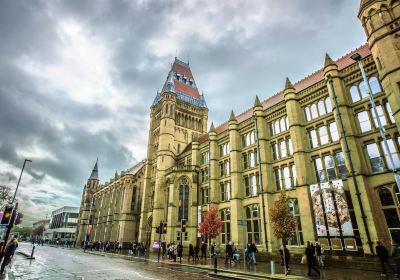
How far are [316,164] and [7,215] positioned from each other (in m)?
24.5

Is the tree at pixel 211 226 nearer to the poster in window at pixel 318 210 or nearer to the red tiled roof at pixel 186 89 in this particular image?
the poster in window at pixel 318 210

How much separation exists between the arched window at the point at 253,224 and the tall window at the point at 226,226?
3.28 m

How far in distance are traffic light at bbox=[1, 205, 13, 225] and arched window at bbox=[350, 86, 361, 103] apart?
2717 cm

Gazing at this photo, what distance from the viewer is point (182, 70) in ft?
205

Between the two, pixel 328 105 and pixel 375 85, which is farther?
pixel 328 105

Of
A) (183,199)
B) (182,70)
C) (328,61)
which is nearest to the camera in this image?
(328,61)

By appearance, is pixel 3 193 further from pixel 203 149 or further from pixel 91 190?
pixel 91 190

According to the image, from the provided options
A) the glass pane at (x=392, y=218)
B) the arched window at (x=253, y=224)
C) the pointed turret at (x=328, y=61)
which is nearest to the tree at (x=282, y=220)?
the glass pane at (x=392, y=218)

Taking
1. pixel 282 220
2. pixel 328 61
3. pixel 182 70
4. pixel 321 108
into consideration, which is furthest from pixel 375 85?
pixel 182 70

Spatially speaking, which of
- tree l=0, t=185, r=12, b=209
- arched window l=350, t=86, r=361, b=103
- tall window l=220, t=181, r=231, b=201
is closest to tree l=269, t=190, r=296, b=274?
arched window l=350, t=86, r=361, b=103

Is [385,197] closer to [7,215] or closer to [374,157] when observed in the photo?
[374,157]

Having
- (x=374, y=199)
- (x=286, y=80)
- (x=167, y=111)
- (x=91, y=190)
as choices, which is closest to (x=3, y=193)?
(x=167, y=111)

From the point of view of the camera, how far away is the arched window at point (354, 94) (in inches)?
856

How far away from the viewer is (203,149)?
4038 centimetres
